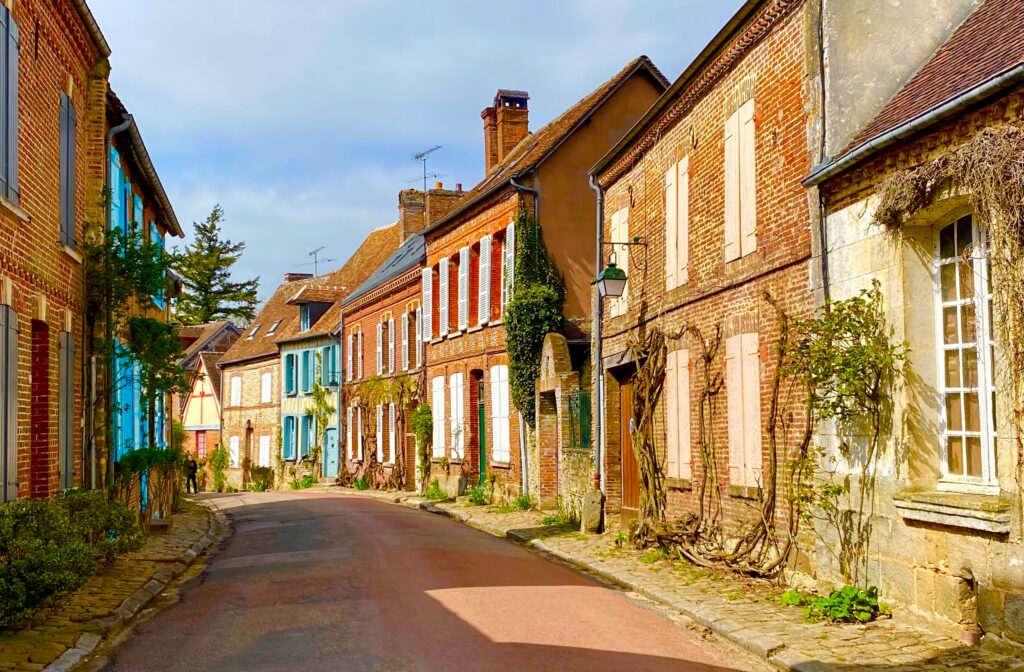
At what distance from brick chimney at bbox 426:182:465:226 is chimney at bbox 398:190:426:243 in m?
5.88

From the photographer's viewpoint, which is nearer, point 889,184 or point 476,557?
point 889,184

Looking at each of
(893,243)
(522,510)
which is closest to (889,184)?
(893,243)

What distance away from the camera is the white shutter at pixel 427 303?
29.0 meters

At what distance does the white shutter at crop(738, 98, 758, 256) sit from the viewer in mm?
11330

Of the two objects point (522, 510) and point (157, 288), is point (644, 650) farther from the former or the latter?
point (522, 510)

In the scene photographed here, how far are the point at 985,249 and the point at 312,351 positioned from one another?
36.4 metres

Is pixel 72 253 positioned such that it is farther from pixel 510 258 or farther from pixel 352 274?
pixel 352 274

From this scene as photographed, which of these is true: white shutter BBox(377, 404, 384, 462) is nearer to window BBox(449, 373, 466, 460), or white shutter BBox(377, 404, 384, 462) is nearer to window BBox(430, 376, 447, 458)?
window BBox(430, 376, 447, 458)

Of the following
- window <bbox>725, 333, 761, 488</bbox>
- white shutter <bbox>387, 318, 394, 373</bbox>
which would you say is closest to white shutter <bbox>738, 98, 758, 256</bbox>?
window <bbox>725, 333, 761, 488</bbox>

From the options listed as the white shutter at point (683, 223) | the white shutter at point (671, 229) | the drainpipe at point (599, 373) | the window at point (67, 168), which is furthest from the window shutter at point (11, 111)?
the drainpipe at point (599, 373)

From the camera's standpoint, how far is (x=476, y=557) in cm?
1349

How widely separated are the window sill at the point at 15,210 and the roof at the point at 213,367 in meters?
42.4

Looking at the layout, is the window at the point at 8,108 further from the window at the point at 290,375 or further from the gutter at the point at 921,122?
the window at the point at 290,375

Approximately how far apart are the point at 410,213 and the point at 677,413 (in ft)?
82.8
